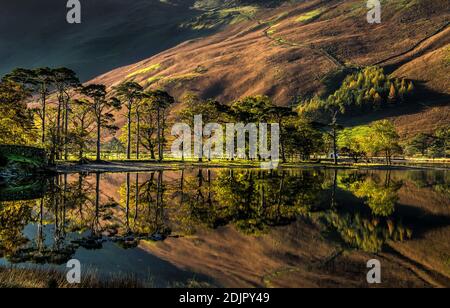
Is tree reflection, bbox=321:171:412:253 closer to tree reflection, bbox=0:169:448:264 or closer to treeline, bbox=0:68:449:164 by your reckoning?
tree reflection, bbox=0:169:448:264

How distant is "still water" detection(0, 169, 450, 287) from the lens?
15586 mm

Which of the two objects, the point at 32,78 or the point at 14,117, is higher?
the point at 32,78

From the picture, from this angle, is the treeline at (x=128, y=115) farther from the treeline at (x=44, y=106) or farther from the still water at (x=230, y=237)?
the still water at (x=230, y=237)

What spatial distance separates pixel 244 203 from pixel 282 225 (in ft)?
25.0

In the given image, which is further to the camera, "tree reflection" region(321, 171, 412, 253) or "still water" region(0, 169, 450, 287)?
"tree reflection" region(321, 171, 412, 253)

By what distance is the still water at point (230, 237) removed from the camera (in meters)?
15.6

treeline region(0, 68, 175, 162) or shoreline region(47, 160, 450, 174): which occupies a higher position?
treeline region(0, 68, 175, 162)

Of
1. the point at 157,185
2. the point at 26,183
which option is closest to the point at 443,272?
the point at 157,185

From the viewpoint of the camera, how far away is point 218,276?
1523 centimetres

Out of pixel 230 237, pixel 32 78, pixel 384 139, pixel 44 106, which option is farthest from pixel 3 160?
pixel 384 139

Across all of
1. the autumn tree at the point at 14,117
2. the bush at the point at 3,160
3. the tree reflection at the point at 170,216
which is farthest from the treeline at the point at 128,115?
the tree reflection at the point at 170,216

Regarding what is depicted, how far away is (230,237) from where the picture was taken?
21.0 meters

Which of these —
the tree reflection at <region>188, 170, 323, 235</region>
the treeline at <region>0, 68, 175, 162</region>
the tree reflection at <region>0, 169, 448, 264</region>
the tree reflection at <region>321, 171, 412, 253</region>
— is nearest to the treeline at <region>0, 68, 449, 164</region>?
the treeline at <region>0, 68, 175, 162</region>

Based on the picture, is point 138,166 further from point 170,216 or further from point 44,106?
point 170,216
